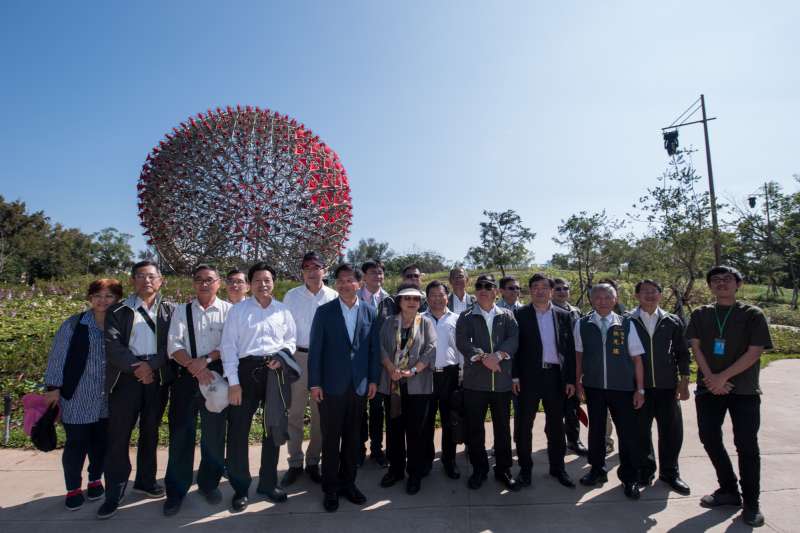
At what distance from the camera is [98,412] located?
3.65m

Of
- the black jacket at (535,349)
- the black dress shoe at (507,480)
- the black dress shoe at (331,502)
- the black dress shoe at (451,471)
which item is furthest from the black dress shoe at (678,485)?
the black dress shoe at (331,502)

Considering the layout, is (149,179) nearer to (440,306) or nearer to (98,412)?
(98,412)

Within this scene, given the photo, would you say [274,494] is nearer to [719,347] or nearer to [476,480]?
[476,480]

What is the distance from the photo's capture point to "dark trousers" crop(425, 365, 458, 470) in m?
4.10

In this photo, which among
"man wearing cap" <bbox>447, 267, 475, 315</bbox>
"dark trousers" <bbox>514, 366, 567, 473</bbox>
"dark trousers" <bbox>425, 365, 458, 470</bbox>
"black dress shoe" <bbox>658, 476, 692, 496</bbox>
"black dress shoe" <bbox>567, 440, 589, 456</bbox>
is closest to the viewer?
"black dress shoe" <bbox>658, 476, 692, 496</bbox>

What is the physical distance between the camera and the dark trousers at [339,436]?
362 centimetres

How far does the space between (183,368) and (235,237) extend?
545 centimetres

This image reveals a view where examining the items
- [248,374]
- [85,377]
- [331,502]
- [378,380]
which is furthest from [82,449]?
[378,380]

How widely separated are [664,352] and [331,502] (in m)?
3.27

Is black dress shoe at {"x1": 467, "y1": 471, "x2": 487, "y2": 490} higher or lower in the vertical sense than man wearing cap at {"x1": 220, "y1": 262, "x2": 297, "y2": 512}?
lower

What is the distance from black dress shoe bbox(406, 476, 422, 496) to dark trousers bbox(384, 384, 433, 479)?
0.08ft

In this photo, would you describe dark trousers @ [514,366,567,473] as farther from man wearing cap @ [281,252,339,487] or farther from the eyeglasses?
the eyeglasses

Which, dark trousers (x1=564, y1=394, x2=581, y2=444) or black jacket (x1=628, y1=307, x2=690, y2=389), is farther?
dark trousers (x1=564, y1=394, x2=581, y2=444)

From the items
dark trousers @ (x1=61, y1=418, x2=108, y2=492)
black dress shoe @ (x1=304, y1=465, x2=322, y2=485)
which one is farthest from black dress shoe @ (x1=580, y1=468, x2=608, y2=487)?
dark trousers @ (x1=61, y1=418, x2=108, y2=492)
